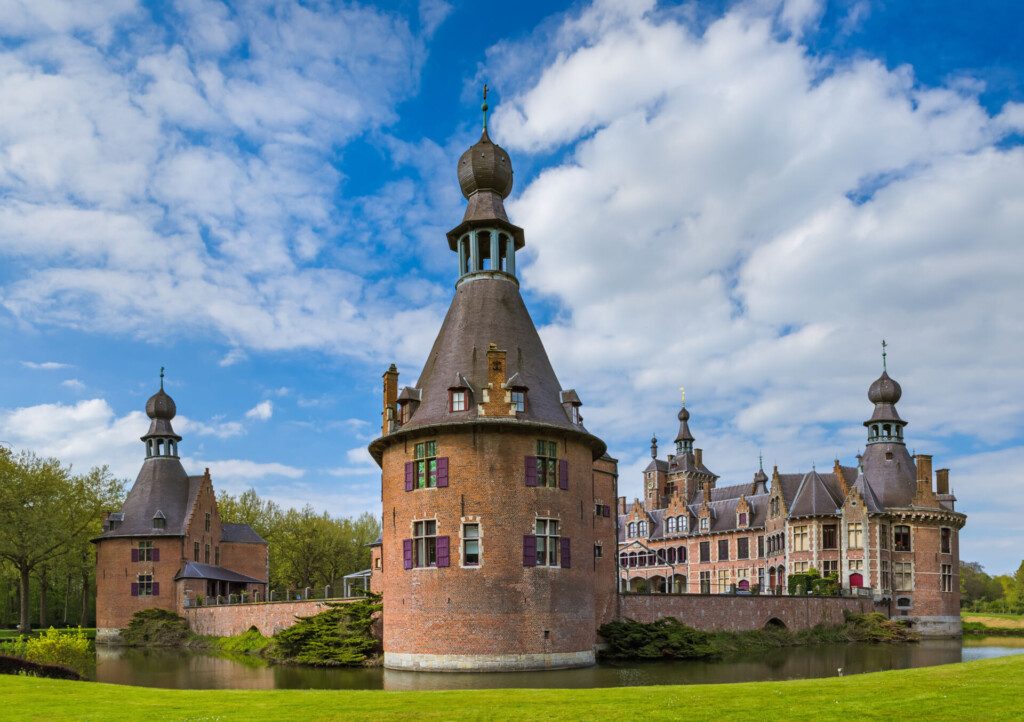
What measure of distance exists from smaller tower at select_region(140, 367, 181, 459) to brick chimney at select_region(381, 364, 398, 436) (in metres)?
32.6

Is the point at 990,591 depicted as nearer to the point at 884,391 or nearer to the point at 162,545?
the point at 884,391

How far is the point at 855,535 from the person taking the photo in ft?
178

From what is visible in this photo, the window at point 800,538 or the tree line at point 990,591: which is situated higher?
the window at point 800,538

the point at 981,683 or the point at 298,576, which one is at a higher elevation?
the point at 981,683

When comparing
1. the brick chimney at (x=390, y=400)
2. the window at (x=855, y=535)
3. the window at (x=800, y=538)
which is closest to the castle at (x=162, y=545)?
the brick chimney at (x=390, y=400)

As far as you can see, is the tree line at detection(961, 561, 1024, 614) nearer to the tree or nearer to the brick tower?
the brick tower

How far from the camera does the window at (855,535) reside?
53.9 meters

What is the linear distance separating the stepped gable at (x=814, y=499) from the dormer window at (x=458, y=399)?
1326 inches

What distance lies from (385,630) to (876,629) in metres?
29.3

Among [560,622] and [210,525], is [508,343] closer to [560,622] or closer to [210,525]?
[560,622]

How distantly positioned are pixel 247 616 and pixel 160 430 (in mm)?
19599

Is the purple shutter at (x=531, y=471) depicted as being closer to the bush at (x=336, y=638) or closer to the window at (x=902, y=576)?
the bush at (x=336, y=638)

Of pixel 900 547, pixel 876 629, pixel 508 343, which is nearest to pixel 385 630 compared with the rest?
pixel 508 343

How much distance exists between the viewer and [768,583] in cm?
6228
